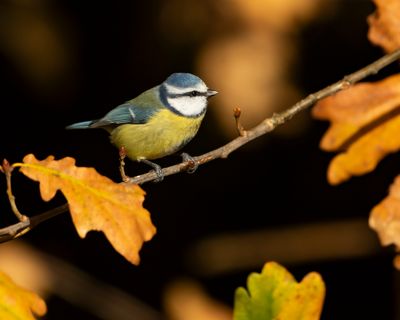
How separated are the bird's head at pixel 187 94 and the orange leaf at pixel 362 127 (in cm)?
88

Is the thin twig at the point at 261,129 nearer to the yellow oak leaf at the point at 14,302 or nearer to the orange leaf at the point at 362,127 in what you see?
the orange leaf at the point at 362,127

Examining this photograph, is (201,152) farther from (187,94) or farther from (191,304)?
(187,94)

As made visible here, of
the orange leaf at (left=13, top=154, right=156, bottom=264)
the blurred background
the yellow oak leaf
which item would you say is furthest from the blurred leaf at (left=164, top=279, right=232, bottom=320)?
the yellow oak leaf

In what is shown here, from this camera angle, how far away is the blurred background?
5008mm

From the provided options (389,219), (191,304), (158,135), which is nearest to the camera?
(389,219)

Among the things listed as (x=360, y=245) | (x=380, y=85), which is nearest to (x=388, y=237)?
(x=380, y=85)

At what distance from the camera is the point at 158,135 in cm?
335

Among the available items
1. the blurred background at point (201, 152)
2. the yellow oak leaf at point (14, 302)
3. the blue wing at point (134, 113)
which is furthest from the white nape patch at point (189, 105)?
the yellow oak leaf at point (14, 302)

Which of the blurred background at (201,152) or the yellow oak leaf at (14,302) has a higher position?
the blurred background at (201,152)

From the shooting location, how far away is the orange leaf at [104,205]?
2.00 metres

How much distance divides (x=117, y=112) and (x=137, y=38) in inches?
82.0

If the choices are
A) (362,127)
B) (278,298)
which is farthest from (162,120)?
(278,298)

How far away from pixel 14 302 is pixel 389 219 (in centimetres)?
121

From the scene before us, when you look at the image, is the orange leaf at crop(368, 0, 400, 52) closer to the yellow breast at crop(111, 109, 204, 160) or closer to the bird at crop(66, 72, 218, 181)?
the bird at crop(66, 72, 218, 181)
